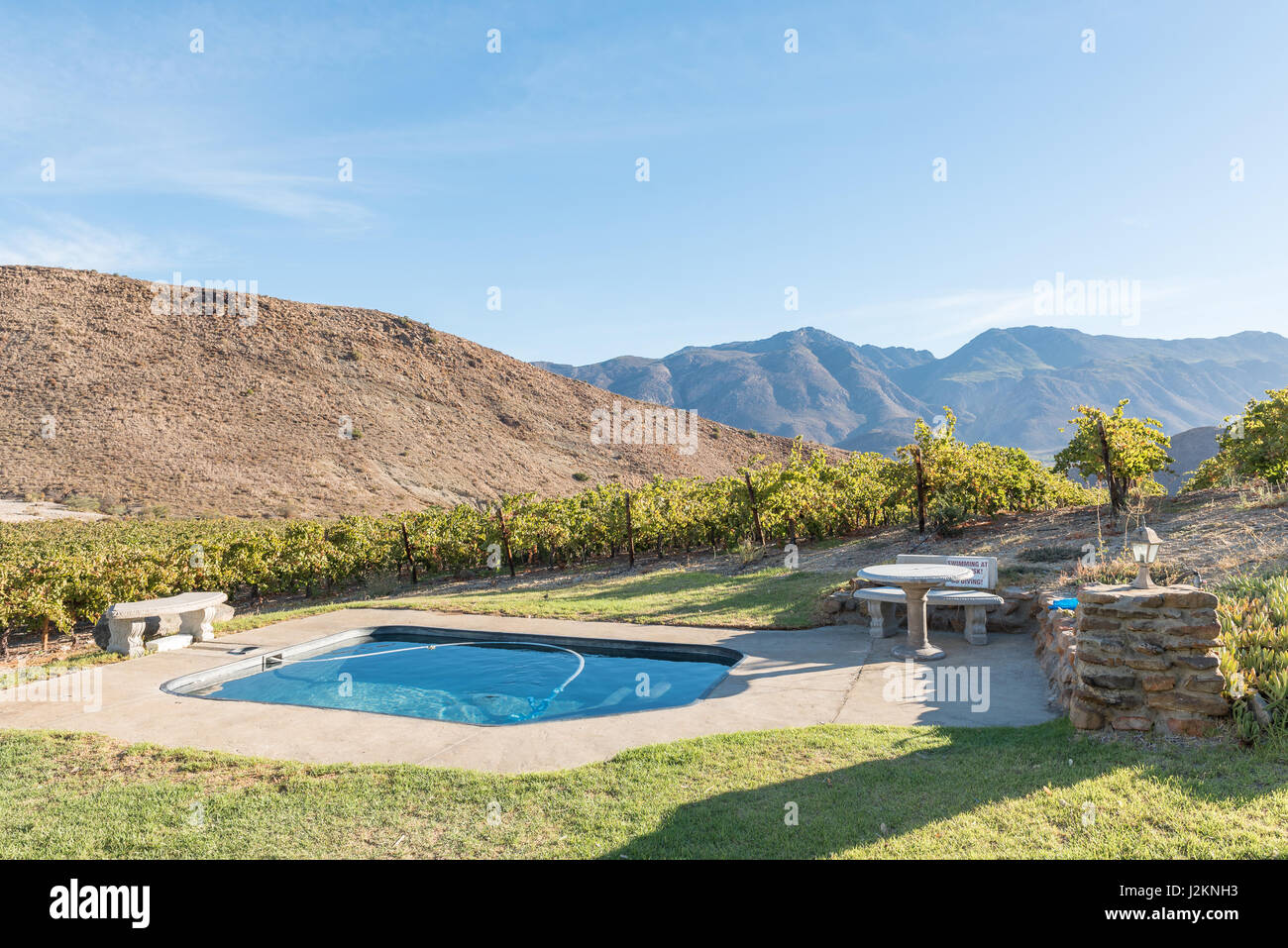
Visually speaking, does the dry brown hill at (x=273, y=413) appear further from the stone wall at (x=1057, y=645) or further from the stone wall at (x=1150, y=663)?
the stone wall at (x=1150, y=663)

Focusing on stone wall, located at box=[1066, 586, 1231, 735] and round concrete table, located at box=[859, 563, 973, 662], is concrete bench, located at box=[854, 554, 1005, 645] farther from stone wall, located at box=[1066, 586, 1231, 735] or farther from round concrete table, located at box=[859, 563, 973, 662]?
stone wall, located at box=[1066, 586, 1231, 735]

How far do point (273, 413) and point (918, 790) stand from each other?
46096 mm

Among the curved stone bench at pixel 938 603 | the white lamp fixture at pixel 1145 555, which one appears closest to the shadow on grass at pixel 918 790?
the white lamp fixture at pixel 1145 555

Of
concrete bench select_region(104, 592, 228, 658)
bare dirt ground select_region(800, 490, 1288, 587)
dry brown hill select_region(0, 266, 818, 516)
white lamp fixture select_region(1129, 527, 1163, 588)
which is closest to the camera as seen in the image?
white lamp fixture select_region(1129, 527, 1163, 588)

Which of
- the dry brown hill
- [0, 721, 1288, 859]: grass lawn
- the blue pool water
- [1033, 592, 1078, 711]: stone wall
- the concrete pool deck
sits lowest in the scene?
the blue pool water

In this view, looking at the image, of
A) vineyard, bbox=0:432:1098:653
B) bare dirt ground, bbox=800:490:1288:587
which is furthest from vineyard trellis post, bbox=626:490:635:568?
bare dirt ground, bbox=800:490:1288:587

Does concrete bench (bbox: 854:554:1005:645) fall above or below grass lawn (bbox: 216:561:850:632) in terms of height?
above

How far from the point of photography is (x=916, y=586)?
7.47 m

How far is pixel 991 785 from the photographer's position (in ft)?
13.5

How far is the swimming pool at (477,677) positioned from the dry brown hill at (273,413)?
89.9 feet

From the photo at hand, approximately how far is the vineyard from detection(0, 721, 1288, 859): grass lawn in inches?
323

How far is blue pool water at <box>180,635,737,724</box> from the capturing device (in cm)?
735
